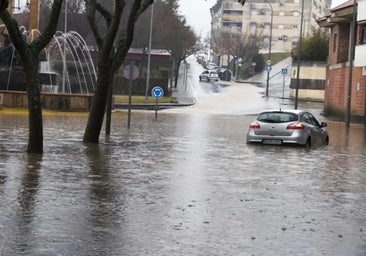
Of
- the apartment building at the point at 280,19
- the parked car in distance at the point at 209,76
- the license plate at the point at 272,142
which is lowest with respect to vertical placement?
the license plate at the point at 272,142

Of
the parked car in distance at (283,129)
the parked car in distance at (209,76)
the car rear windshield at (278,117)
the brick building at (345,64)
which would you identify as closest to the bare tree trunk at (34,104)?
the parked car in distance at (283,129)

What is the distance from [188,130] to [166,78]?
3502 cm

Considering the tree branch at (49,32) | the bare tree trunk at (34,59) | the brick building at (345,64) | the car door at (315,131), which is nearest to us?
the bare tree trunk at (34,59)

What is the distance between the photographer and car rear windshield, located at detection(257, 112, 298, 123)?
72.3 ft

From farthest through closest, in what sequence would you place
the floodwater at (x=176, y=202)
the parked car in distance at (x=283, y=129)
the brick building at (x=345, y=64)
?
the brick building at (x=345, y=64), the parked car in distance at (x=283, y=129), the floodwater at (x=176, y=202)

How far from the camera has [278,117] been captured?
22.2m

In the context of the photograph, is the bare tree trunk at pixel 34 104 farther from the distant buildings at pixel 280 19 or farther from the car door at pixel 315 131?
the distant buildings at pixel 280 19

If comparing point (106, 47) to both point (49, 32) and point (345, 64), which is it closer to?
point (49, 32)

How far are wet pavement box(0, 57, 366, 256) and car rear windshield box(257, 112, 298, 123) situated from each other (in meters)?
1.93

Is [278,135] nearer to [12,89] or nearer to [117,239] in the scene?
[117,239]

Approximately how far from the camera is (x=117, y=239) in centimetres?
767

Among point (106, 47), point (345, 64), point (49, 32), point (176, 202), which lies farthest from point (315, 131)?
point (345, 64)

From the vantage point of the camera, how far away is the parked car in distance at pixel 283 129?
2173cm

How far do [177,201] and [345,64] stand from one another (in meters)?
41.2
